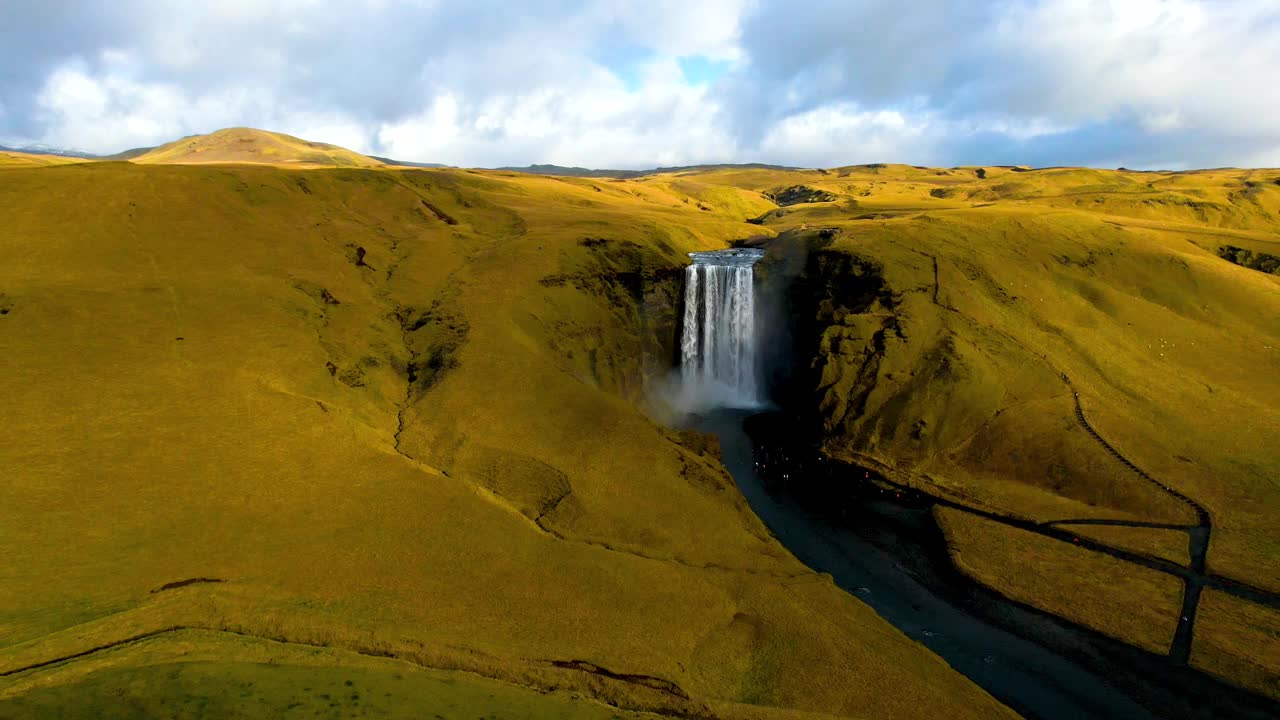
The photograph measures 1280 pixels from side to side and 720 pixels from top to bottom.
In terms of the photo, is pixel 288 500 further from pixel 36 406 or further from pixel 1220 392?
pixel 1220 392

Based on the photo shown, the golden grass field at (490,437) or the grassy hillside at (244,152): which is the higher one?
the grassy hillside at (244,152)

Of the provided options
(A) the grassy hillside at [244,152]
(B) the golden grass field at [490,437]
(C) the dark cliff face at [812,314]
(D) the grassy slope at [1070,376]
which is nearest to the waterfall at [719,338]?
(C) the dark cliff face at [812,314]

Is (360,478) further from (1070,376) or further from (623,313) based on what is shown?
A: (1070,376)

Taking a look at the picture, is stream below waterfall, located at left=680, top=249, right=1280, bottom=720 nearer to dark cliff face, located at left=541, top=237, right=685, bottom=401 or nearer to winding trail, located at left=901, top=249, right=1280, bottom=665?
dark cliff face, located at left=541, top=237, right=685, bottom=401

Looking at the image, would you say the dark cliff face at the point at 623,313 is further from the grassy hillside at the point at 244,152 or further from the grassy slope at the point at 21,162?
the grassy hillside at the point at 244,152

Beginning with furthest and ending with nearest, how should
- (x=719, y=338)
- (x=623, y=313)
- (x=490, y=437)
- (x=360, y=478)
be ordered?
(x=719, y=338) → (x=623, y=313) → (x=490, y=437) → (x=360, y=478)

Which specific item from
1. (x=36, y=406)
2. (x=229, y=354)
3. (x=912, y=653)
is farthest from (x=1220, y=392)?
(x=36, y=406)

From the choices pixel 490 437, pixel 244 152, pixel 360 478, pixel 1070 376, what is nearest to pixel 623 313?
pixel 490 437
